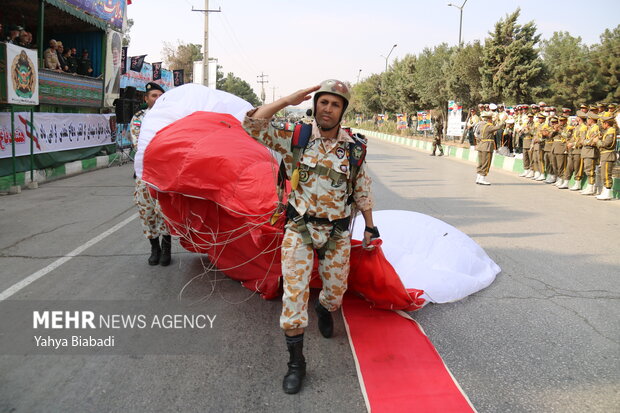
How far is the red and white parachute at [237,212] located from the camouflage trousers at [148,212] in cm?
40

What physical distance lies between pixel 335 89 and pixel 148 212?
288cm

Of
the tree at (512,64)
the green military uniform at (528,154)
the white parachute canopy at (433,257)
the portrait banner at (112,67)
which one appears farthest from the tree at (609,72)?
the white parachute canopy at (433,257)

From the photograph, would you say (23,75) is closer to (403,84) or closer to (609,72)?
(403,84)

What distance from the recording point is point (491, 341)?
3.48m

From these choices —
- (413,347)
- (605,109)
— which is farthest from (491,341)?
(605,109)

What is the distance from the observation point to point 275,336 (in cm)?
348

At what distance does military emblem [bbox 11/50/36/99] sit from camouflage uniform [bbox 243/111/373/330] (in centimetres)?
913

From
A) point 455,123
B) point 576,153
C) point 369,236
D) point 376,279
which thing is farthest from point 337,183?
point 455,123

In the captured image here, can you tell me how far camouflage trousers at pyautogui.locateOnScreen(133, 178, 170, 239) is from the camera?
4848 millimetres

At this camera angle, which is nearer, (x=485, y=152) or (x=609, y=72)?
(x=485, y=152)

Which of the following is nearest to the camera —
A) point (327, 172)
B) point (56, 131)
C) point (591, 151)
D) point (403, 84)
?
point (327, 172)

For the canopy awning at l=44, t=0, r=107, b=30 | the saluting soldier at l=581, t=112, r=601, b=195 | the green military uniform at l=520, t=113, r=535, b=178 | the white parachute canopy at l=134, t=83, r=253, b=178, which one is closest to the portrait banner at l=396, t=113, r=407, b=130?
the green military uniform at l=520, t=113, r=535, b=178

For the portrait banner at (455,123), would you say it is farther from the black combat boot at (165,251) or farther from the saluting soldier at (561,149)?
the black combat boot at (165,251)

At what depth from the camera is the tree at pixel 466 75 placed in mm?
32625
